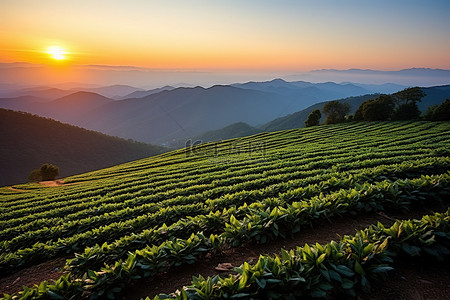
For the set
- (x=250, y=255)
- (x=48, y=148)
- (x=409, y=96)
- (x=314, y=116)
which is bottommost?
(x=48, y=148)

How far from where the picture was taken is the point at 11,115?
10062 centimetres

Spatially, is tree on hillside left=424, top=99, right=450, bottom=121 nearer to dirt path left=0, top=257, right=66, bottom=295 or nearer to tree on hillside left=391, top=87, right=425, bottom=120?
tree on hillside left=391, top=87, right=425, bottom=120

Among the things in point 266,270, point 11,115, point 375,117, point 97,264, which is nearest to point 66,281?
point 97,264

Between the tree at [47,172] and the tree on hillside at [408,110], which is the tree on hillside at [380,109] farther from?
the tree at [47,172]

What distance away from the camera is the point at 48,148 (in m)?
94.2

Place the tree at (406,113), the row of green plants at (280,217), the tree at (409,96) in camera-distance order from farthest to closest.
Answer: the tree at (409,96), the tree at (406,113), the row of green plants at (280,217)

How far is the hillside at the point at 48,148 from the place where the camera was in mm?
84312

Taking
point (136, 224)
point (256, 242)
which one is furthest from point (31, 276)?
point (256, 242)

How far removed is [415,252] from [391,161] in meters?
10.3

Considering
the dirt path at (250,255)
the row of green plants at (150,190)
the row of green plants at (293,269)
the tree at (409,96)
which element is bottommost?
the row of green plants at (150,190)

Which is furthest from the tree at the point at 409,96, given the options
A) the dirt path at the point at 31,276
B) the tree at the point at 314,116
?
the dirt path at the point at 31,276

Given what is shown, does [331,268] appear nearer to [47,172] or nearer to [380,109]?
[47,172]

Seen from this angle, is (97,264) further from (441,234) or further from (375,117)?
(375,117)

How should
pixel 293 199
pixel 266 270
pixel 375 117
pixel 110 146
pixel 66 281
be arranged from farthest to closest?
1. pixel 110 146
2. pixel 375 117
3. pixel 293 199
4. pixel 66 281
5. pixel 266 270
